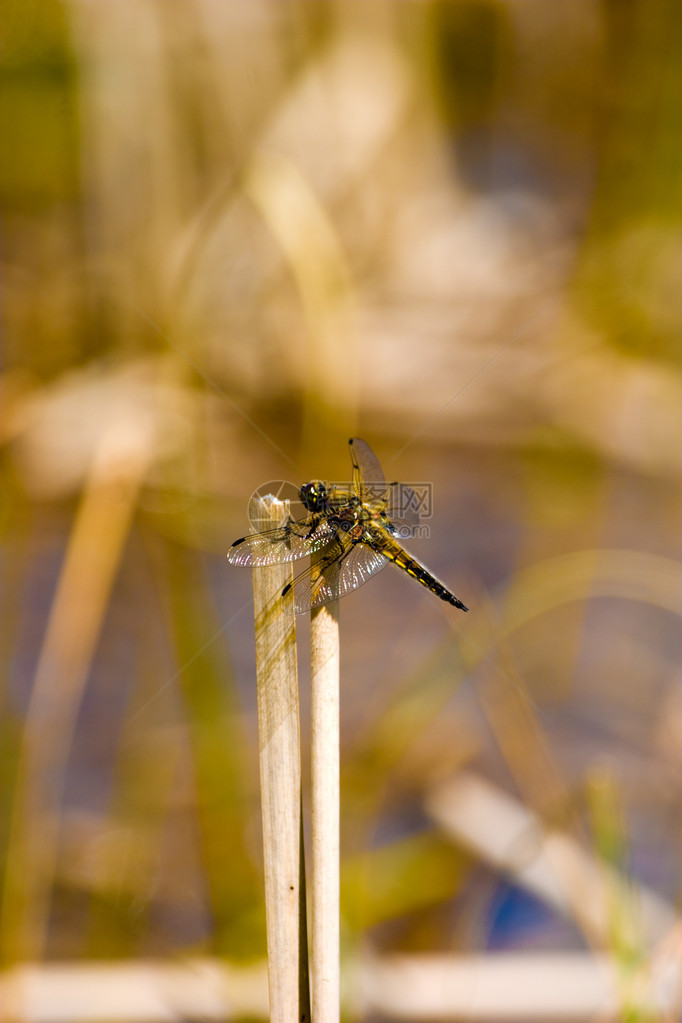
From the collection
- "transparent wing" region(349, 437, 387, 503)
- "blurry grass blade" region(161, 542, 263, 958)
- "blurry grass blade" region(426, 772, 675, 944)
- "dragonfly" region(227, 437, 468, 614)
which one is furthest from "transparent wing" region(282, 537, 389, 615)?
"blurry grass blade" region(426, 772, 675, 944)

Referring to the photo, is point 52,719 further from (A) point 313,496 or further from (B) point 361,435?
(B) point 361,435

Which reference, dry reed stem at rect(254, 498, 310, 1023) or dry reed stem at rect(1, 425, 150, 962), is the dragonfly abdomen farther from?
dry reed stem at rect(1, 425, 150, 962)

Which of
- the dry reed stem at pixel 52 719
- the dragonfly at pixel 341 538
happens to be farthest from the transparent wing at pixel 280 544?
the dry reed stem at pixel 52 719

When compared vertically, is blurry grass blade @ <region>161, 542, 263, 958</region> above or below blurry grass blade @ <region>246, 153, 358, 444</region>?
below

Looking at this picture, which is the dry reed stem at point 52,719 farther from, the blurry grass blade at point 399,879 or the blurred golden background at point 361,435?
the blurry grass blade at point 399,879

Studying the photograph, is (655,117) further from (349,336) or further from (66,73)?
(66,73)

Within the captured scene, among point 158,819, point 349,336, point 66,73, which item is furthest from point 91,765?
point 66,73
